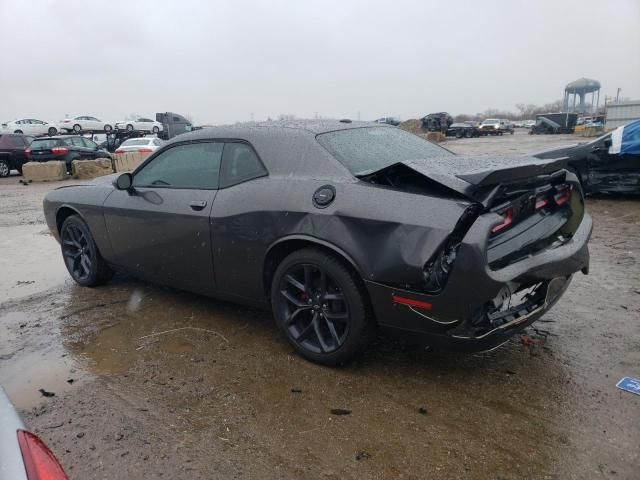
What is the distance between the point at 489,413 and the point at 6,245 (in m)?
7.35

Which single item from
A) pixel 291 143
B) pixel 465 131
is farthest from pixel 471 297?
pixel 465 131

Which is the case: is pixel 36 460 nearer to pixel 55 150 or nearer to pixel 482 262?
pixel 482 262

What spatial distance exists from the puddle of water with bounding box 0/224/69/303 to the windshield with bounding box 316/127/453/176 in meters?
3.66

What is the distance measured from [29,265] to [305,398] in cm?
482

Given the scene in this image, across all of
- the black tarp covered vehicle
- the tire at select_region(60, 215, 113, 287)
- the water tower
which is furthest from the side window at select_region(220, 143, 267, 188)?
the water tower

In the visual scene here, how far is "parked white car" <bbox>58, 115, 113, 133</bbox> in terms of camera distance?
32.8m

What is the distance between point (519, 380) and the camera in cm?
302

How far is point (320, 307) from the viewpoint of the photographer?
125 inches

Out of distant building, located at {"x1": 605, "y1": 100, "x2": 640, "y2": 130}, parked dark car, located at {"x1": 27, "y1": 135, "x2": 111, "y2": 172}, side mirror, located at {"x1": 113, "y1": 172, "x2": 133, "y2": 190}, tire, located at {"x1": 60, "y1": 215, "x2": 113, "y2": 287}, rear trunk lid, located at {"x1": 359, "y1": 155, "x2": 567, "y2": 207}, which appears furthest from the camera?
distant building, located at {"x1": 605, "y1": 100, "x2": 640, "y2": 130}

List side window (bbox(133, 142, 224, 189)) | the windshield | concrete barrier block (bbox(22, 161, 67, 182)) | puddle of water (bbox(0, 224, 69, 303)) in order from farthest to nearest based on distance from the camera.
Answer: concrete barrier block (bbox(22, 161, 67, 182)), puddle of water (bbox(0, 224, 69, 303)), side window (bbox(133, 142, 224, 189)), the windshield

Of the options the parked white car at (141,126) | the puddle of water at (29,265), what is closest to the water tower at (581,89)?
the parked white car at (141,126)

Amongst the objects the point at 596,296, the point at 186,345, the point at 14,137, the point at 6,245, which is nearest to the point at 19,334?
the point at 186,345

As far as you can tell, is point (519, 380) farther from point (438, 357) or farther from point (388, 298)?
point (388, 298)

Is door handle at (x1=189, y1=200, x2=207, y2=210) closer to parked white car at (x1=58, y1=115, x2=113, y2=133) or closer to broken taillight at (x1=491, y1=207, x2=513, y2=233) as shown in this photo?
broken taillight at (x1=491, y1=207, x2=513, y2=233)
